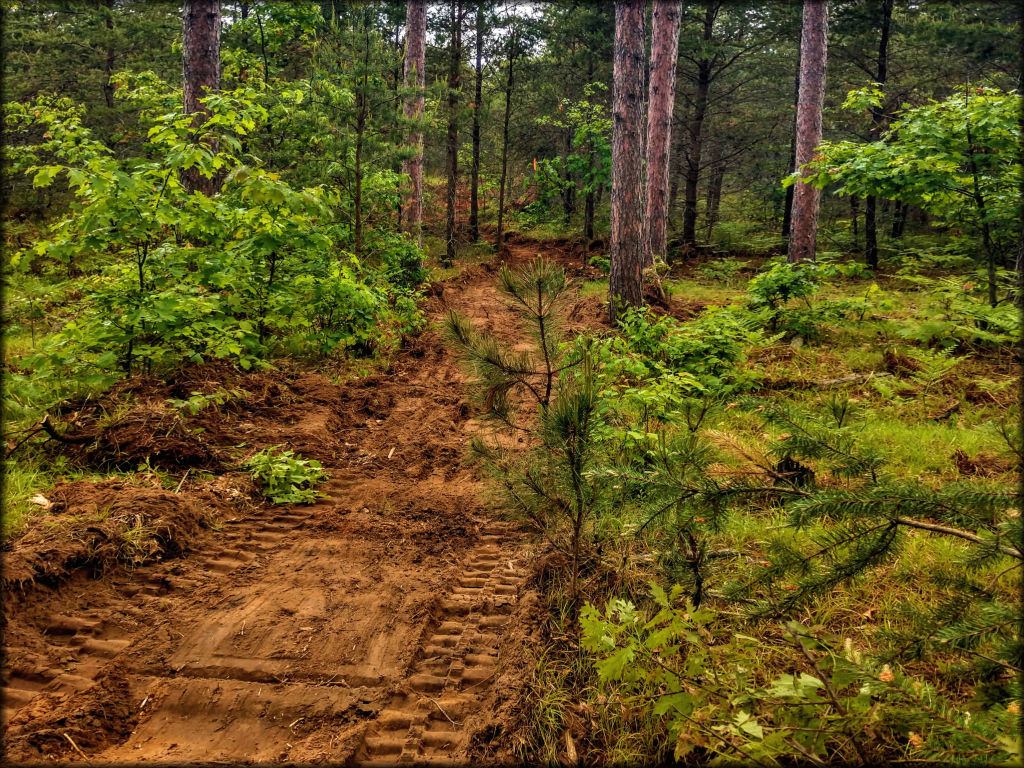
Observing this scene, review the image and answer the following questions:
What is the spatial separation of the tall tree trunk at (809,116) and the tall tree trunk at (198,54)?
999 cm

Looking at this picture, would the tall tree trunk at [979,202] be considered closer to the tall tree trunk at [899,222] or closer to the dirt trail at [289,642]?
the dirt trail at [289,642]

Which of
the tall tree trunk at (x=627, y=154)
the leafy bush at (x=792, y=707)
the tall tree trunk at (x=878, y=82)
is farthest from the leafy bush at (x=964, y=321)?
the tall tree trunk at (x=878, y=82)

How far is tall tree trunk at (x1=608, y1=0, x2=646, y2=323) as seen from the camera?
7.99m

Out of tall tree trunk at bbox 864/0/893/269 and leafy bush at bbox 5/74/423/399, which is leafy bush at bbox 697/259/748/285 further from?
leafy bush at bbox 5/74/423/399

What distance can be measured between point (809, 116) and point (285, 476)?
1131 centimetres

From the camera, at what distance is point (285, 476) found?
428cm

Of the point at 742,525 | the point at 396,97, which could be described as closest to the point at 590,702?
the point at 742,525

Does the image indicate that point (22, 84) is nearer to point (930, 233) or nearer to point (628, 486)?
point (628, 486)

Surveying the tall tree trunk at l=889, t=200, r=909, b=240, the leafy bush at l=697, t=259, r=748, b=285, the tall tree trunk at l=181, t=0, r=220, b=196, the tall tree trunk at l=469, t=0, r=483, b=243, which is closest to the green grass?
the tall tree trunk at l=181, t=0, r=220, b=196

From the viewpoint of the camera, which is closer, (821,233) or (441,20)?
(821,233)

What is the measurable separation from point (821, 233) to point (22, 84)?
930 inches

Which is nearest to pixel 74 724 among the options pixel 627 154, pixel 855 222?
pixel 627 154

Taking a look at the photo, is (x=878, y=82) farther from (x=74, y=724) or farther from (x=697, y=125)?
(x=74, y=724)

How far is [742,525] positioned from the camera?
11.5 ft
